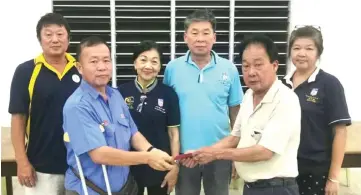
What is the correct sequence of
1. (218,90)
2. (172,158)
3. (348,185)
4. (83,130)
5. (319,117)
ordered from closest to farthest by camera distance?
1. (83,130)
2. (172,158)
3. (319,117)
4. (218,90)
5. (348,185)

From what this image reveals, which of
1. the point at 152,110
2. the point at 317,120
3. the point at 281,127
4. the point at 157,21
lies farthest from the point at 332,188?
the point at 157,21

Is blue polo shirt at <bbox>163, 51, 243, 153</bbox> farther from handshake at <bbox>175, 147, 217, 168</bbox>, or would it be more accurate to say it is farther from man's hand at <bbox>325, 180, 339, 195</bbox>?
man's hand at <bbox>325, 180, 339, 195</bbox>

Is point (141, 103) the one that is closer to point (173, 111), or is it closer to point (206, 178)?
point (173, 111)

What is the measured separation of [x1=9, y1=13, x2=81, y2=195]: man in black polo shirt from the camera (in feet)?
6.94

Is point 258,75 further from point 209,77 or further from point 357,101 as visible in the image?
point 357,101

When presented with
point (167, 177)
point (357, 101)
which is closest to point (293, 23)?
point (357, 101)

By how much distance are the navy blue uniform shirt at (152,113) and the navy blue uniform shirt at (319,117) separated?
0.73 metres

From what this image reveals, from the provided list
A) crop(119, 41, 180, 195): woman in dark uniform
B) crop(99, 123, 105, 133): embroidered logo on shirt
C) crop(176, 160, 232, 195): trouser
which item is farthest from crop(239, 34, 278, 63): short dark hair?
crop(176, 160, 232, 195): trouser

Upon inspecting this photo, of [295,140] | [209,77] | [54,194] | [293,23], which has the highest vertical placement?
[293,23]

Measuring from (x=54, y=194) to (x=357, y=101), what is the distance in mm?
3448

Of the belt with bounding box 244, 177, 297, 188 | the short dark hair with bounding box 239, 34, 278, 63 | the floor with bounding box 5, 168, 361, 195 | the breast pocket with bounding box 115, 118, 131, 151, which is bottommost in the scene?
the floor with bounding box 5, 168, 361, 195

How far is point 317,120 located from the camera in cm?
210

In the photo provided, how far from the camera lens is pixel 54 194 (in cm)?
220

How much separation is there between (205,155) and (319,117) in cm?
64
